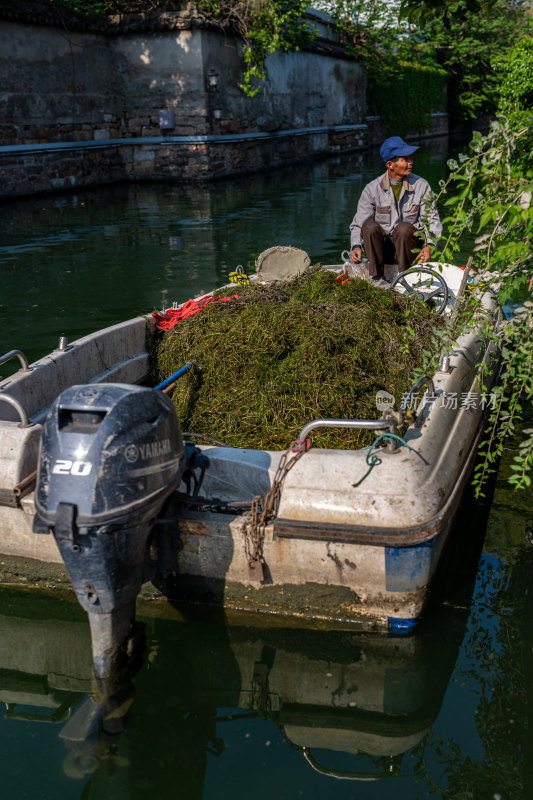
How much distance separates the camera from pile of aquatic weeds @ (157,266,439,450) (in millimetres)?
4484

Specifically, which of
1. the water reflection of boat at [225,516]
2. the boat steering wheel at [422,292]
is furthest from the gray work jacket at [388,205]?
the water reflection of boat at [225,516]

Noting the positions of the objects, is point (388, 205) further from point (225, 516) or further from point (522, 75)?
point (522, 75)

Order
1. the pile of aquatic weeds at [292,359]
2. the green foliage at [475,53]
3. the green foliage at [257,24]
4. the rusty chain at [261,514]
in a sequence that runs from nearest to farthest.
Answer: the rusty chain at [261,514]
the pile of aquatic weeds at [292,359]
the green foliage at [257,24]
the green foliage at [475,53]

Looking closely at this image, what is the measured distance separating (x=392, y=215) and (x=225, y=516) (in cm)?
427

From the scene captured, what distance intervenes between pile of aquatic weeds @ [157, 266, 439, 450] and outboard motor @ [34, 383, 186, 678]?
1351mm

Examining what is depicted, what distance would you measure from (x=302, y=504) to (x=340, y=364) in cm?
152

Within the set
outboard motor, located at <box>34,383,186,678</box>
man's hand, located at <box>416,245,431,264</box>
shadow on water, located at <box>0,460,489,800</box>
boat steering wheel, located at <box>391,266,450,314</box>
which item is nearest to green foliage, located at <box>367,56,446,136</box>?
man's hand, located at <box>416,245,431,264</box>

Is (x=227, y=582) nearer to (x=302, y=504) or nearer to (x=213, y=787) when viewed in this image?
(x=302, y=504)

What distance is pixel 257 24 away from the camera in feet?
67.7

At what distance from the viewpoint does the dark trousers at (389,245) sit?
657 cm

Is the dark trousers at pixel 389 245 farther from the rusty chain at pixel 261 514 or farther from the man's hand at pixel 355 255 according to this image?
the rusty chain at pixel 261 514

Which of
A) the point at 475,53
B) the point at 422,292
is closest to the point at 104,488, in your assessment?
the point at 422,292

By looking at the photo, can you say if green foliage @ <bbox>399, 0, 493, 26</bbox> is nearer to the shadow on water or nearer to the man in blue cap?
the man in blue cap

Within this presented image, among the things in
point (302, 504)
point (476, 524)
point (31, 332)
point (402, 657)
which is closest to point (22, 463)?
point (302, 504)
